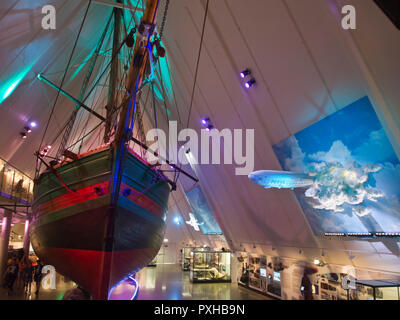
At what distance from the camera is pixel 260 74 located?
19.6 feet

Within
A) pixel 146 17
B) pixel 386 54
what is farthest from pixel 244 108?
pixel 386 54

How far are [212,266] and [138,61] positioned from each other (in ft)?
35.6

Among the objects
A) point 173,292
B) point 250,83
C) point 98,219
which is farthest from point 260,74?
point 173,292

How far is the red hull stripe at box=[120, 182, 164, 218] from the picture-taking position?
18.3ft

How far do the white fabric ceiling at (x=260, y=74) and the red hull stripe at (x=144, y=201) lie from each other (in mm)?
3033

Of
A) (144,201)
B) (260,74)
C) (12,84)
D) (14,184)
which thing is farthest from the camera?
(14,184)

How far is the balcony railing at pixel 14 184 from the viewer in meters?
10.2

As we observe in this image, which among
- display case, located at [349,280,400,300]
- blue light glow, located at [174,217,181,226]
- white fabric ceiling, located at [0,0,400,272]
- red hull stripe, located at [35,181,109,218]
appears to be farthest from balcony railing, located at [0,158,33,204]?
display case, located at [349,280,400,300]

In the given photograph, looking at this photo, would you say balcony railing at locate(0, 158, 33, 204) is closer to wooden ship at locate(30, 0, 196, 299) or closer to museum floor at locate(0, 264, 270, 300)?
museum floor at locate(0, 264, 270, 300)

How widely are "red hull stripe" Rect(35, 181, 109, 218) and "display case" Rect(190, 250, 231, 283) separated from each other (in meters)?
8.69

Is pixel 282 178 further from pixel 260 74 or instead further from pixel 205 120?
pixel 205 120

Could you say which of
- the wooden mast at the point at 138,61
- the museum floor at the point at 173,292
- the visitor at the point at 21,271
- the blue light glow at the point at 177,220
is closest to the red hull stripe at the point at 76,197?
the wooden mast at the point at 138,61

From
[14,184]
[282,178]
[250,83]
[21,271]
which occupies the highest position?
[250,83]
